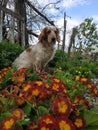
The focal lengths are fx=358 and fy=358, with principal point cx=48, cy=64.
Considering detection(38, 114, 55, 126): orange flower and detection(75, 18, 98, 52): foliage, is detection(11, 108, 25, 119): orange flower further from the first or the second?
detection(75, 18, 98, 52): foliage

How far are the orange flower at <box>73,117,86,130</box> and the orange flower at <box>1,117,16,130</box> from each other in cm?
39

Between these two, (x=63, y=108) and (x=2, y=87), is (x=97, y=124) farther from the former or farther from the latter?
(x=2, y=87)

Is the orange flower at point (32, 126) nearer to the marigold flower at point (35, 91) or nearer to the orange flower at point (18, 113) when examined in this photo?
the orange flower at point (18, 113)

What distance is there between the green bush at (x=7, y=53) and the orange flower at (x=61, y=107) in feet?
24.3

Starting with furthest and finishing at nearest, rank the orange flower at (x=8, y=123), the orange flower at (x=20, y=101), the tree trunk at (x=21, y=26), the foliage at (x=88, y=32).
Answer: the foliage at (x=88, y=32) < the tree trunk at (x=21, y=26) < the orange flower at (x=20, y=101) < the orange flower at (x=8, y=123)

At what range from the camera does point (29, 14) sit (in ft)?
73.4

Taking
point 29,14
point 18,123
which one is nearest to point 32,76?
point 18,123

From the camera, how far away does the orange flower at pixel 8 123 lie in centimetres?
174

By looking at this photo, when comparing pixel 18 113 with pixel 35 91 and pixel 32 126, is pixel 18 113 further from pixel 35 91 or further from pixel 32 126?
pixel 35 91

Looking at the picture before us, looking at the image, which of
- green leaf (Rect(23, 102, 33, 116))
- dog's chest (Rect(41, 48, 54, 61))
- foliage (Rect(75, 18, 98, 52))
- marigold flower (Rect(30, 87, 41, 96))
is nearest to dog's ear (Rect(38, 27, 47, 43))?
dog's chest (Rect(41, 48, 54, 61))

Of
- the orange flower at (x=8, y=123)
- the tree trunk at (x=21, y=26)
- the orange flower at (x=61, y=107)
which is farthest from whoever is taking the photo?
the tree trunk at (x=21, y=26)

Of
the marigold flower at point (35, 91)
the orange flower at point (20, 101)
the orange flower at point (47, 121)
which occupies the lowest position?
the orange flower at point (47, 121)

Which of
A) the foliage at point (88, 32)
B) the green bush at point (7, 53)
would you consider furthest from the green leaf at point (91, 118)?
the foliage at point (88, 32)

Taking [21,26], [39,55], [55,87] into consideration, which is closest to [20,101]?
[55,87]
